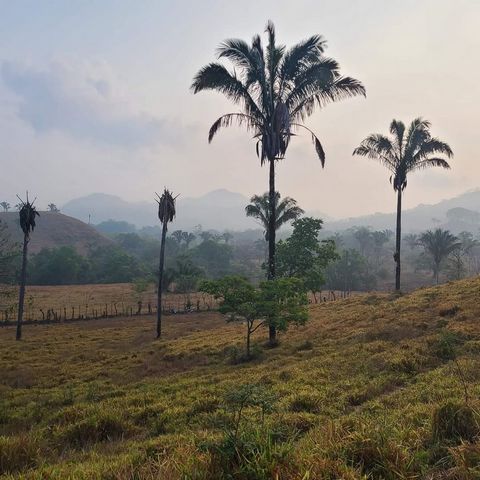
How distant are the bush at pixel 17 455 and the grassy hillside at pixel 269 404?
0.02m

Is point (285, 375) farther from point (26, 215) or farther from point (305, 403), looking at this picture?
point (26, 215)

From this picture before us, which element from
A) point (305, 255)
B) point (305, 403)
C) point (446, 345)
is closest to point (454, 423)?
point (305, 403)

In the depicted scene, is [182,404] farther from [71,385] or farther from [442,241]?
[442,241]

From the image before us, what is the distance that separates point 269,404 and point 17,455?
15.9 feet

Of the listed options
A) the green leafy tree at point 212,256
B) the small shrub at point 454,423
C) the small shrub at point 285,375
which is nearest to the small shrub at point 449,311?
the small shrub at point 285,375

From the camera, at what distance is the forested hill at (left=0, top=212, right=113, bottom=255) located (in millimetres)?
153750

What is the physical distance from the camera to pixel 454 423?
6.47 meters

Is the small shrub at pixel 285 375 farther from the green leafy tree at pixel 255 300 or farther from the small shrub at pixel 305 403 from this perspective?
the green leafy tree at pixel 255 300

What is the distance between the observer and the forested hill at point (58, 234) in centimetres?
15375

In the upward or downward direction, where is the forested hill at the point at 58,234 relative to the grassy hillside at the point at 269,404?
upward

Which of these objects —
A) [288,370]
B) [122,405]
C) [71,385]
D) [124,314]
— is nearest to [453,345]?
[288,370]

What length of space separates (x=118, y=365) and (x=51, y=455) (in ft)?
44.2

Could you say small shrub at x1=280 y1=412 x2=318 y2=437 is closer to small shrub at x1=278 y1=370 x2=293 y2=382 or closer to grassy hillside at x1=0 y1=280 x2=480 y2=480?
grassy hillside at x1=0 y1=280 x2=480 y2=480

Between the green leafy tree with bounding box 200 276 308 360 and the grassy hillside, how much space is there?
5.21 ft
